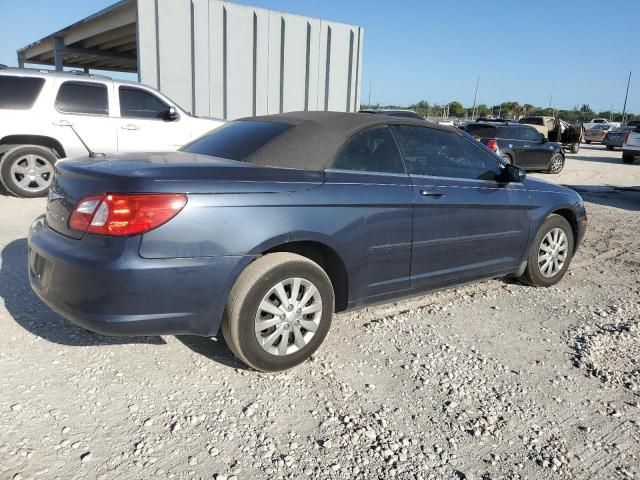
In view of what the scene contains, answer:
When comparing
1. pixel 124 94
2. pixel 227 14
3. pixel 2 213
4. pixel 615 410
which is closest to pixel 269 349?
pixel 615 410

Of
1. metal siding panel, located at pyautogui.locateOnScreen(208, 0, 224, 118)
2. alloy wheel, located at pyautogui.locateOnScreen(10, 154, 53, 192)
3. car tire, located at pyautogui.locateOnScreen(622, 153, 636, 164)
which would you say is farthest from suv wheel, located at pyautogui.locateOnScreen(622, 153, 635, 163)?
alloy wheel, located at pyautogui.locateOnScreen(10, 154, 53, 192)

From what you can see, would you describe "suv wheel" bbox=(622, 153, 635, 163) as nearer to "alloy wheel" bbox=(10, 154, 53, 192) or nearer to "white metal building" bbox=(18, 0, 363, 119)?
"white metal building" bbox=(18, 0, 363, 119)

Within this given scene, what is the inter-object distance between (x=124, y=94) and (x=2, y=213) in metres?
2.75

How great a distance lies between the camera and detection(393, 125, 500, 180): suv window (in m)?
3.75

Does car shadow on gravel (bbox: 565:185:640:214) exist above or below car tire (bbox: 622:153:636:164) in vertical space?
below

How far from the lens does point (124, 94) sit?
8.38m

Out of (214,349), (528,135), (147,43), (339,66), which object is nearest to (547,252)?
(214,349)

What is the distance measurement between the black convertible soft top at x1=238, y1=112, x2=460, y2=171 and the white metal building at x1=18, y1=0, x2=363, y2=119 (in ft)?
24.0

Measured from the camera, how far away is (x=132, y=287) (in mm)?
2543

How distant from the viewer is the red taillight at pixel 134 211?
8.36 ft

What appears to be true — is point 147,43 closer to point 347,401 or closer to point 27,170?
point 27,170

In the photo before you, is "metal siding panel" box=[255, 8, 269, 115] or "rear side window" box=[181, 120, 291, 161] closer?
"rear side window" box=[181, 120, 291, 161]

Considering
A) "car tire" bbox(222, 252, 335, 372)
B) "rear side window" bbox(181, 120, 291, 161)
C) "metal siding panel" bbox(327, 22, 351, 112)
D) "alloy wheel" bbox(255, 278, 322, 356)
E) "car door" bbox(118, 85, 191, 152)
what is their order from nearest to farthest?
"car tire" bbox(222, 252, 335, 372)
"alloy wheel" bbox(255, 278, 322, 356)
"rear side window" bbox(181, 120, 291, 161)
"car door" bbox(118, 85, 191, 152)
"metal siding panel" bbox(327, 22, 351, 112)

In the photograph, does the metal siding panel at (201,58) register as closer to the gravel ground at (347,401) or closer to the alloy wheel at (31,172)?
the alloy wheel at (31,172)
